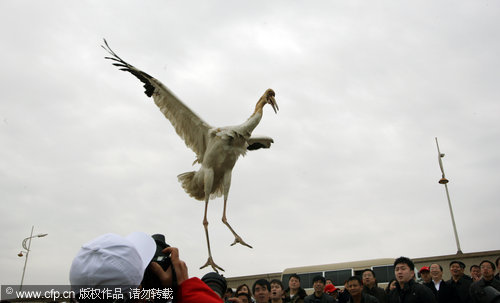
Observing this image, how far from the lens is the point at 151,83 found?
9344 mm

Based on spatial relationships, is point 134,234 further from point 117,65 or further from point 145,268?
point 117,65

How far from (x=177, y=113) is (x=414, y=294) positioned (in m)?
6.03

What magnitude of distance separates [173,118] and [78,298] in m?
7.91

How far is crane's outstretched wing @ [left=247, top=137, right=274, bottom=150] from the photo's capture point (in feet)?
34.4

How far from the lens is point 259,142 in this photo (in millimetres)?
10617

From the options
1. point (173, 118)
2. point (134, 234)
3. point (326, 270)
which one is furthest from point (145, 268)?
point (326, 270)

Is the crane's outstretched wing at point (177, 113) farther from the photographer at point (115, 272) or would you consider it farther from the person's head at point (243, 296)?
the photographer at point (115, 272)

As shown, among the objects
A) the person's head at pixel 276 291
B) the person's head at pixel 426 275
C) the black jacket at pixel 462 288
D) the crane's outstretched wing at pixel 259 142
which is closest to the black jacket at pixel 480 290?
the black jacket at pixel 462 288

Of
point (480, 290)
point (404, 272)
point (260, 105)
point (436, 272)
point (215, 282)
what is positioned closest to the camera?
point (215, 282)

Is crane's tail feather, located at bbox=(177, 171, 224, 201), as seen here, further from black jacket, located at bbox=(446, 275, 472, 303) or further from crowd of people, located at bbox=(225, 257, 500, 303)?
black jacket, located at bbox=(446, 275, 472, 303)

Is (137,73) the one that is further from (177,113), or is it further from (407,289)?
(407,289)

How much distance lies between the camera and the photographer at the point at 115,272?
1.89 metres

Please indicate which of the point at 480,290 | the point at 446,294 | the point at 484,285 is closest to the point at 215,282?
the point at 480,290

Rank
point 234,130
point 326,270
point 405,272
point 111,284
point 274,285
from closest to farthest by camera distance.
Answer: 1. point 111,284
2. point 405,272
3. point 274,285
4. point 234,130
5. point 326,270
